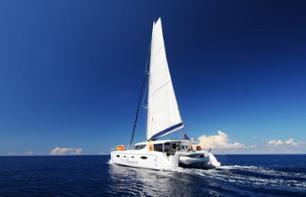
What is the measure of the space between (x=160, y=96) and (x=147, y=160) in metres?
9.25

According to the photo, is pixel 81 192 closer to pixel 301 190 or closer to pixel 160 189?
pixel 160 189

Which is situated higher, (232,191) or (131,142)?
(131,142)

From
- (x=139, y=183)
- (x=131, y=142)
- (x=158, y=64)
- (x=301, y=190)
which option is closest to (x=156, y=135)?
(x=131, y=142)

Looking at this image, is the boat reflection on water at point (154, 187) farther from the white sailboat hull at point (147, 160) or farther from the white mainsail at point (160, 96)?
the white mainsail at point (160, 96)

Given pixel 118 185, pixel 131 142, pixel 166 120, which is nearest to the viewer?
pixel 118 185

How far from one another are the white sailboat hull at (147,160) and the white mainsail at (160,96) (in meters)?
3.57

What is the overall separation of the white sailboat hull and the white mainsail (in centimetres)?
357

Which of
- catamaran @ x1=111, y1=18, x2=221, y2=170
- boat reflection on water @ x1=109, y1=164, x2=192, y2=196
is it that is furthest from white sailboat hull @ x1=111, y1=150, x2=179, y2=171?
boat reflection on water @ x1=109, y1=164, x2=192, y2=196

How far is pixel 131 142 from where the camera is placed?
4000 cm

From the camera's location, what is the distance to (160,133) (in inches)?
1348

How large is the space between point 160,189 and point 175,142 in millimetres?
12501

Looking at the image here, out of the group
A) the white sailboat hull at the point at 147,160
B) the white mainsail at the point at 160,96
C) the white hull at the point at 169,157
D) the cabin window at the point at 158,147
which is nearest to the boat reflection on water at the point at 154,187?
the white sailboat hull at the point at 147,160

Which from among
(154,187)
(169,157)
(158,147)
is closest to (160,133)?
(158,147)

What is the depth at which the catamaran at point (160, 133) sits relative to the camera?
29.2m
